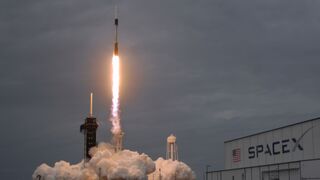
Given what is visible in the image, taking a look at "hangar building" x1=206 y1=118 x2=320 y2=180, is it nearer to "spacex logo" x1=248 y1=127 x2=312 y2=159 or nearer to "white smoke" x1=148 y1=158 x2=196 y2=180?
"spacex logo" x1=248 y1=127 x2=312 y2=159

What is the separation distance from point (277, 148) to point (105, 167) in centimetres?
2717

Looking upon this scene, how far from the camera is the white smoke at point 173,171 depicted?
9456 cm

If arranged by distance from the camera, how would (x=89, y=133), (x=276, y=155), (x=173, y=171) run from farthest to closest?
1. (x=89, y=133)
2. (x=173, y=171)
3. (x=276, y=155)

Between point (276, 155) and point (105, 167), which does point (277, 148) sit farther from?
point (105, 167)

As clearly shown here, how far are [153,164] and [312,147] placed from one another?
2694cm

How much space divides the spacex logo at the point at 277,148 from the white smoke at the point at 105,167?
17346 mm

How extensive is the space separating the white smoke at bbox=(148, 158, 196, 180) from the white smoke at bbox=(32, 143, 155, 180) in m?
2.84

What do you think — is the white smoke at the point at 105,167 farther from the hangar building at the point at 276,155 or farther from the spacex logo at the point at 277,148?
the spacex logo at the point at 277,148

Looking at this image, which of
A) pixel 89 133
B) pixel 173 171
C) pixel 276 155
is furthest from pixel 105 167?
pixel 276 155

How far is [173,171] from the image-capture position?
94562 millimetres

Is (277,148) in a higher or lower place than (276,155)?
higher

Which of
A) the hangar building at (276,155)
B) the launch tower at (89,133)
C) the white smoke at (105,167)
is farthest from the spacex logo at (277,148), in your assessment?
the launch tower at (89,133)

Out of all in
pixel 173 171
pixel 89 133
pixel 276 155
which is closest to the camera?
pixel 276 155

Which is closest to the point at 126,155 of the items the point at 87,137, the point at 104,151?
the point at 104,151
